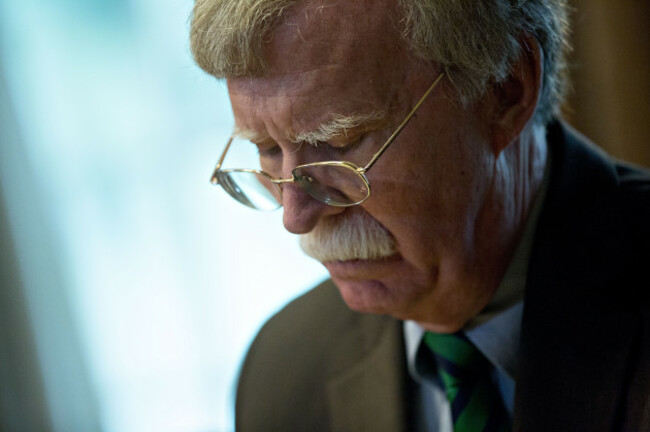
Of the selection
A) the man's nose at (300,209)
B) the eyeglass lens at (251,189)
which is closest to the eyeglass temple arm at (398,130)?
the man's nose at (300,209)

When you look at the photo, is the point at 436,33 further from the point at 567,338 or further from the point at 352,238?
the point at 567,338

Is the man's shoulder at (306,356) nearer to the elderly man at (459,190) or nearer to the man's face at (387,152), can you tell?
the elderly man at (459,190)

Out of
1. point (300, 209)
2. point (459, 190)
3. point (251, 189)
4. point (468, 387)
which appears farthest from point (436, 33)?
point (468, 387)

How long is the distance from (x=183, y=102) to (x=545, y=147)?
7.08 feet

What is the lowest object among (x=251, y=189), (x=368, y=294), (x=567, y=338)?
(x=567, y=338)

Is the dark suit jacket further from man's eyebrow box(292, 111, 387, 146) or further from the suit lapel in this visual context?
man's eyebrow box(292, 111, 387, 146)

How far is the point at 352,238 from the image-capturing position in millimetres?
1256

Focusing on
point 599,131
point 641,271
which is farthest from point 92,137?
point 641,271

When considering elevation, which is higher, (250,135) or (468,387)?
(250,135)

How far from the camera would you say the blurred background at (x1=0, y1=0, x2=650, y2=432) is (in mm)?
3164

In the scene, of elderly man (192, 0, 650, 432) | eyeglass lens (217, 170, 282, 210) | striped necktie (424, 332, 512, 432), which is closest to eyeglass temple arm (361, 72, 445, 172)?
elderly man (192, 0, 650, 432)

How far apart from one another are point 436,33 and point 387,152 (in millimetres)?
211

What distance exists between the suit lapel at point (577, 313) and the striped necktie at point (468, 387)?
0.68 ft

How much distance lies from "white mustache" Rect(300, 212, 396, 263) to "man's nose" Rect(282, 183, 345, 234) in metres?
0.05
